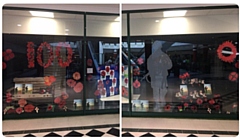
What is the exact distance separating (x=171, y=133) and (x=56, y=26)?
325cm

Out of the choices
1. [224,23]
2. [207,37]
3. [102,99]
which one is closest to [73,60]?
[102,99]

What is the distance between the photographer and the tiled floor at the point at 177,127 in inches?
159

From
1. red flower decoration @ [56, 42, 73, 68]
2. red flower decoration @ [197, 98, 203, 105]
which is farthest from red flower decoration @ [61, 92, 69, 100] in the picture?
red flower decoration @ [197, 98, 203, 105]

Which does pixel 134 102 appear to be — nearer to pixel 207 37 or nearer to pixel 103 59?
pixel 103 59

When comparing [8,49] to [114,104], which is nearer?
[8,49]

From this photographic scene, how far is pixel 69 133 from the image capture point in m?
4.11

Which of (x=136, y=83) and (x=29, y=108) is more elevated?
(x=136, y=83)

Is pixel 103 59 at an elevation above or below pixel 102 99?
above

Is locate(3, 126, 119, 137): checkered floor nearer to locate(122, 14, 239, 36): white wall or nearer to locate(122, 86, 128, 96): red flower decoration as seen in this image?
locate(122, 86, 128, 96): red flower decoration

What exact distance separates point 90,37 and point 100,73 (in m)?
0.85

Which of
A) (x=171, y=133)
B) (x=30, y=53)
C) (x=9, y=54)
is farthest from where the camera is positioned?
(x=30, y=53)

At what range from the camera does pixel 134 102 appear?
5.30 m

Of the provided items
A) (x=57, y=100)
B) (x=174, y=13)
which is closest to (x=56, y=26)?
(x=57, y=100)

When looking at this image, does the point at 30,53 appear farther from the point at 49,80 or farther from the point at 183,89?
the point at 183,89
